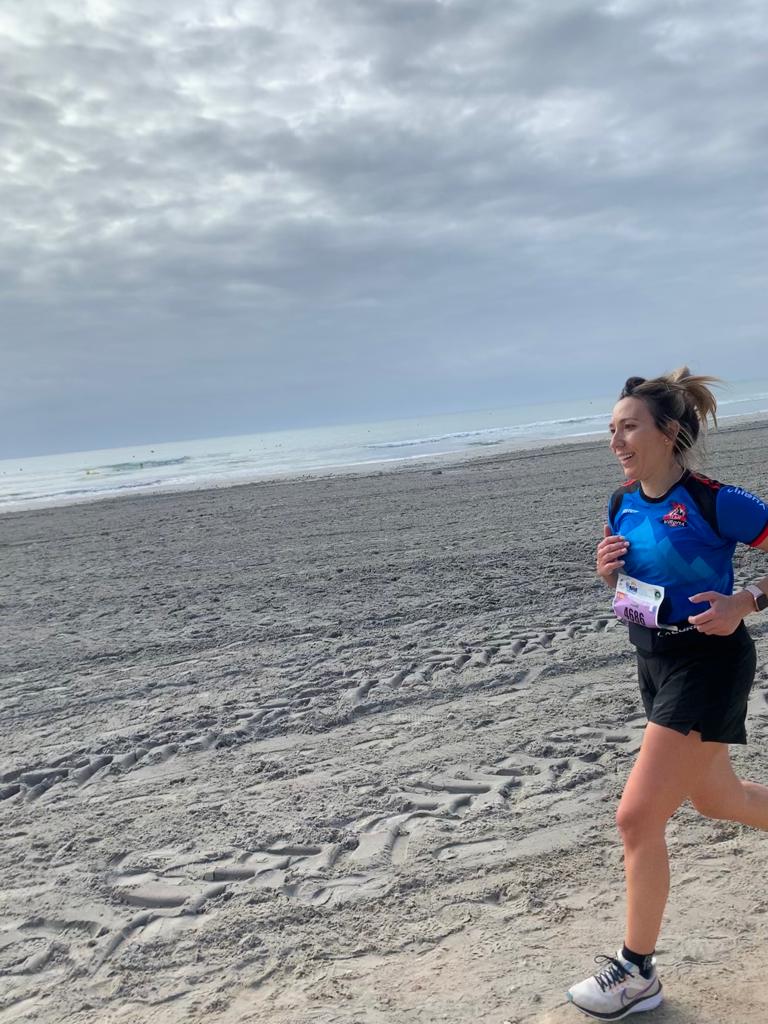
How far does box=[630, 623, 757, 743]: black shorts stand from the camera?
2451 mm

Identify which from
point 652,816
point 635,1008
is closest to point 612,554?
point 652,816

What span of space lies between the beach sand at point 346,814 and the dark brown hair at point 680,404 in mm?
1627

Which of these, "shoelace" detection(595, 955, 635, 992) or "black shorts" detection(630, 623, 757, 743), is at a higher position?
"black shorts" detection(630, 623, 757, 743)

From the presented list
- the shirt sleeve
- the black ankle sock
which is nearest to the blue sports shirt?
the shirt sleeve

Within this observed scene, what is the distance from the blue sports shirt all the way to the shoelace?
1023 millimetres

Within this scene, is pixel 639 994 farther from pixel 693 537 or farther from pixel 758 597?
pixel 693 537

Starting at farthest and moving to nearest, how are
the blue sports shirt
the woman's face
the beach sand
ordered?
the beach sand, the woman's face, the blue sports shirt

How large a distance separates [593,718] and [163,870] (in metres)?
2.46

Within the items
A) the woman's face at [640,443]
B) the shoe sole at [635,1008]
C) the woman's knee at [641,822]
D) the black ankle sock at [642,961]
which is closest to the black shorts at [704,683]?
the woman's knee at [641,822]

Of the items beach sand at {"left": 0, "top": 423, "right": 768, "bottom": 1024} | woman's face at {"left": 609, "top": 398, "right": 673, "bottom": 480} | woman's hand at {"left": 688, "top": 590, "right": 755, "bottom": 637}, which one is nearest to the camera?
woman's hand at {"left": 688, "top": 590, "right": 755, "bottom": 637}

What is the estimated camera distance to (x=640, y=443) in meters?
2.66

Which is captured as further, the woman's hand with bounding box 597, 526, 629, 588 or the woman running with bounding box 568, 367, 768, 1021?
the woman's hand with bounding box 597, 526, 629, 588

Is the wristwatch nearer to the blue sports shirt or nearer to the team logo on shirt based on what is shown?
the blue sports shirt

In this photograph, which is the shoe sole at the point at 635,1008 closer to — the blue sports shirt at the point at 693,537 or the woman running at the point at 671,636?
the woman running at the point at 671,636
